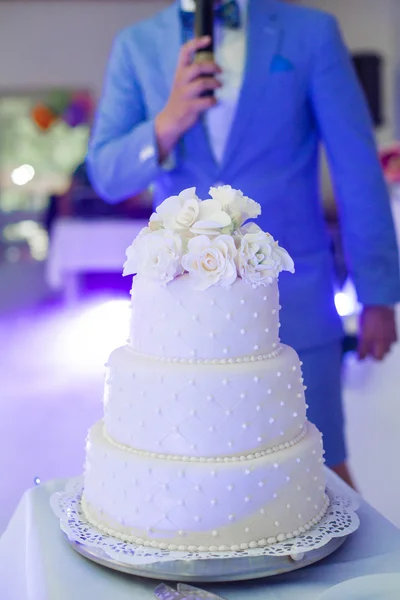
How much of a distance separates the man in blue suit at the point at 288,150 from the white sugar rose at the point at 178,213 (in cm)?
63

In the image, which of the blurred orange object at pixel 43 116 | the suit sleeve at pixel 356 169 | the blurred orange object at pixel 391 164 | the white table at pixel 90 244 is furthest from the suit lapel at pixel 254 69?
the blurred orange object at pixel 43 116

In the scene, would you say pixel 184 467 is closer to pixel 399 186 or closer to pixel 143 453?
pixel 143 453

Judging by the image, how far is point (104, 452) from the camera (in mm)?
1176

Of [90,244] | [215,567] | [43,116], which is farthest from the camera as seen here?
[43,116]

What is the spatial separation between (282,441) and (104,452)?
0.25 metres

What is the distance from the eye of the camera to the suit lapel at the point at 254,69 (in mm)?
1835

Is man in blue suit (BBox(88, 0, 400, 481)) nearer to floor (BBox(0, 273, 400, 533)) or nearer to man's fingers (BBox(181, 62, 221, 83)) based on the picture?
man's fingers (BBox(181, 62, 221, 83))

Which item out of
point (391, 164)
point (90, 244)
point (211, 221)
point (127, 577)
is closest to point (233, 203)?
point (211, 221)

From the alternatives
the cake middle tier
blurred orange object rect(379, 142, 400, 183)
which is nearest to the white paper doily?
the cake middle tier

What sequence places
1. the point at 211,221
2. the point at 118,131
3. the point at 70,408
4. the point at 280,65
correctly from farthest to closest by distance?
1. the point at 70,408
2. the point at 118,131
3. the point at 280,65
4. the point at 211,221

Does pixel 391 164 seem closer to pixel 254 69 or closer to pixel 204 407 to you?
pixel 254 69

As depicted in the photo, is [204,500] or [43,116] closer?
[204,500]

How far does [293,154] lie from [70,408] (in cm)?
303

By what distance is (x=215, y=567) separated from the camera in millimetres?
1028
